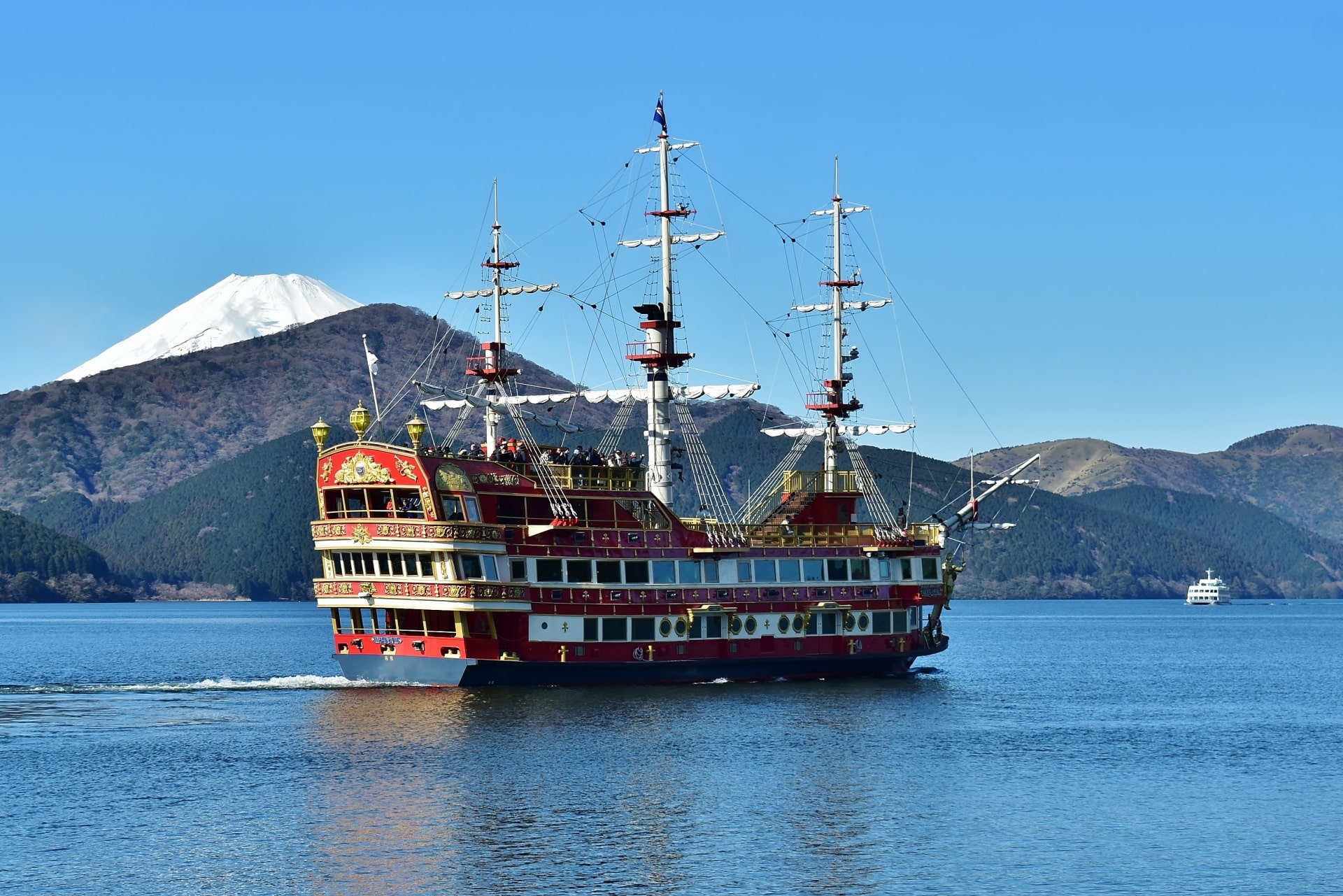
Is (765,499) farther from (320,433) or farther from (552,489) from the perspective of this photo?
(320,433)

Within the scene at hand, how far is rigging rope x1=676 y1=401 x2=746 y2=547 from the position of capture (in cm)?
7806

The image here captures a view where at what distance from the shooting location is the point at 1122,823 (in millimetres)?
47625

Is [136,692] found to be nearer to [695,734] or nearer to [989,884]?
[695,734]

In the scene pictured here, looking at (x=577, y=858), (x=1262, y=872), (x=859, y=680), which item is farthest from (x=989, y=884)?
(x=859, y=680)

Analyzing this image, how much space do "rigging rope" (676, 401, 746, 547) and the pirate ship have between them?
0.16 metres

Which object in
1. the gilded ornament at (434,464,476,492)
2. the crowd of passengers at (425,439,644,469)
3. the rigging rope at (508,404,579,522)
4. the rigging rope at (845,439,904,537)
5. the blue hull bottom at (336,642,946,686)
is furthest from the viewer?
the rigging rope at (845,439,904,537)

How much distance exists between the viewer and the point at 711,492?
8569 centimetres

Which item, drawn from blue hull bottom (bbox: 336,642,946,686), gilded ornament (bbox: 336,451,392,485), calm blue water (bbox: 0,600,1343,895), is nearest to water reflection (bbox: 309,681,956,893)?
calm blue water (bbox: 0,600,1343,895)

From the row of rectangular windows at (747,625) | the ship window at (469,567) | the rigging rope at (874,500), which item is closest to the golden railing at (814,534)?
the rigging rope at (874,500)

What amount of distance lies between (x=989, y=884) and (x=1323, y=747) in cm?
2961

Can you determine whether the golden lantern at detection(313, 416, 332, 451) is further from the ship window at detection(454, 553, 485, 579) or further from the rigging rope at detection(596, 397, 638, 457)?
the rigging rope at detection(596, 397, 638, 457)

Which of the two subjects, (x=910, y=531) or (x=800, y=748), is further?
(x=910, y=531)

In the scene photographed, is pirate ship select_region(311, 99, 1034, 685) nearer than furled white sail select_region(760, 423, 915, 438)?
Yes

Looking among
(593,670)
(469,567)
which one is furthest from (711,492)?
(469,567)
